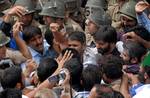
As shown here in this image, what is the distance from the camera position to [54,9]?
24.4ft

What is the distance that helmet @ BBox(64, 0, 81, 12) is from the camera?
28.4 feet

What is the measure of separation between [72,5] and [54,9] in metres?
Answer: 1.51

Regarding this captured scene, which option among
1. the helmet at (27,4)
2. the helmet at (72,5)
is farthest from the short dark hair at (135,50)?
the helmet at (72,5)

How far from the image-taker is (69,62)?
18.0 ft

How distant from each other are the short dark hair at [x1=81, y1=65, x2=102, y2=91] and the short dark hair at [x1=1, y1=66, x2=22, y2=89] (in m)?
0.65

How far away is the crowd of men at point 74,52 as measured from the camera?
5.18 meters

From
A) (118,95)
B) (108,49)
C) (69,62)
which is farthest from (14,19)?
(118,95)

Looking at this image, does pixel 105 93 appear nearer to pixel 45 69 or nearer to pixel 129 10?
pixel 45 69

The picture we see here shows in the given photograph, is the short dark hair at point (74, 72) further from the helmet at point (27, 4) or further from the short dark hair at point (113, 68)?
the helmet at point (27, 4)

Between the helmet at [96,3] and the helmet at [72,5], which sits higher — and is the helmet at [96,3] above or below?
above

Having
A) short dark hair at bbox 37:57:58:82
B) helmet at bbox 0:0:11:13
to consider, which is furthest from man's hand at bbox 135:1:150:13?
helmet at bbox 0:0:11:13

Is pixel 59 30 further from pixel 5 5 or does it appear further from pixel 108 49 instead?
pixel 5 5

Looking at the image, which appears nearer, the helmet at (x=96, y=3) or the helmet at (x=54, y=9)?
the helmet at (x=54, y=9)

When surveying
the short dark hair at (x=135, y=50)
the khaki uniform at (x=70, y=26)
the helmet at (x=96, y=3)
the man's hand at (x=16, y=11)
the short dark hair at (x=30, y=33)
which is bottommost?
the khaki uniform at (x=70, y=26)
